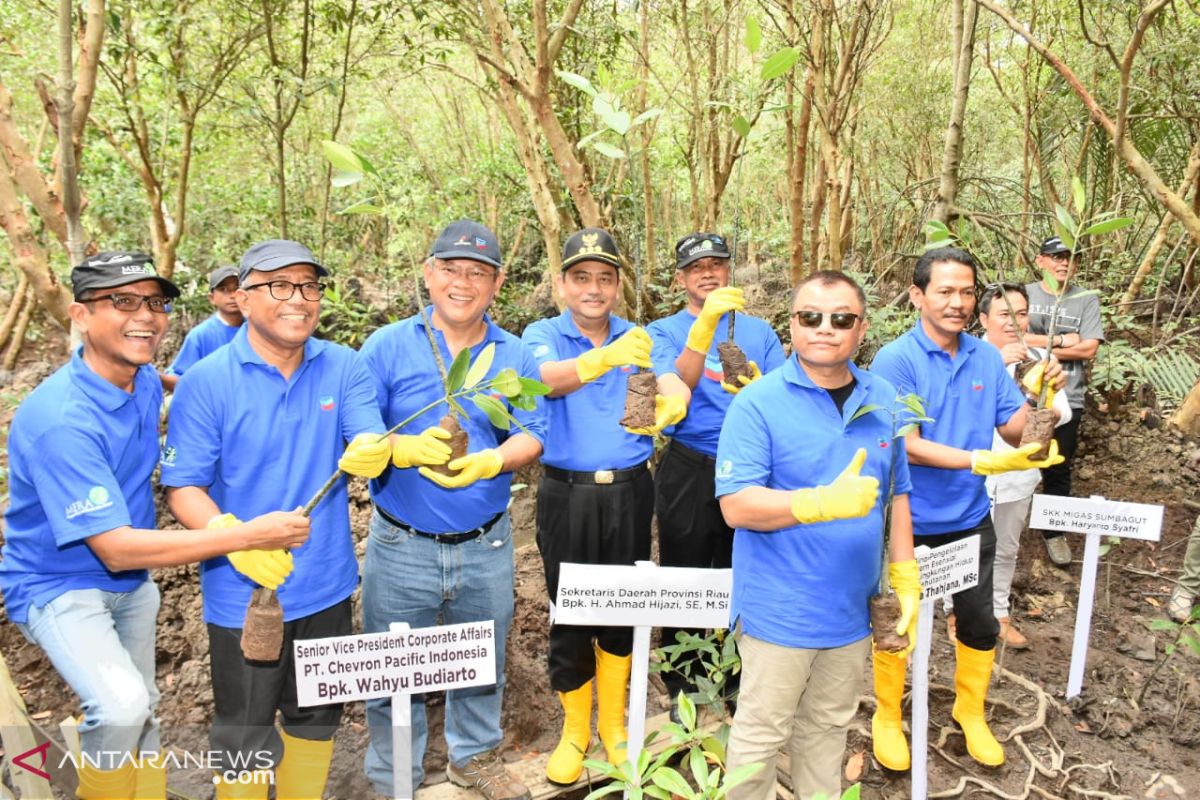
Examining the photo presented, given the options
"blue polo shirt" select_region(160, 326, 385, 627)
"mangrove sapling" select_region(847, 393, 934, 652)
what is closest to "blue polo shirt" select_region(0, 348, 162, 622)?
"blue polo shirt" select_region(160, 326, 385, 627)

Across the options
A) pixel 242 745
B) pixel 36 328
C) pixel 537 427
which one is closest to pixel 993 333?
pixel 537 427

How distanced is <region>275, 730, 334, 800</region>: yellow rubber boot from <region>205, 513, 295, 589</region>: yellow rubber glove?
→ 700 mm

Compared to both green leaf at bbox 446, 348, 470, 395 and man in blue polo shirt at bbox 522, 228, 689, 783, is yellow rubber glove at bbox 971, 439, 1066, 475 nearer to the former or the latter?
man in blue polo shirt at bbox 522, 228, 689, 783

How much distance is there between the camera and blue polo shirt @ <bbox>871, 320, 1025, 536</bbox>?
108 inches

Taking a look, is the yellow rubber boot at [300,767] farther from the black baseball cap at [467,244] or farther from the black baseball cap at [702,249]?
the black baseball cap at [702,249]

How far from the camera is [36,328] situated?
1120cm

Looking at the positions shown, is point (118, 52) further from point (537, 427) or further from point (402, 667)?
point (402, 667)

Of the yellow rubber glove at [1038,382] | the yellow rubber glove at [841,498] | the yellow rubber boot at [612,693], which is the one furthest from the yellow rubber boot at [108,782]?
the yellow rubber glove at [1038,382]

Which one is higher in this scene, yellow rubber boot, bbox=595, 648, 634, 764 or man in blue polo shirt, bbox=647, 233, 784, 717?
man in blue polo shirt, bbox=647, 233, 784, 717

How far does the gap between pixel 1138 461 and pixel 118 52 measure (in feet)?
27.6

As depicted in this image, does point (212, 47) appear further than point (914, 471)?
Yes

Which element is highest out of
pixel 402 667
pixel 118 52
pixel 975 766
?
pixel 118 52

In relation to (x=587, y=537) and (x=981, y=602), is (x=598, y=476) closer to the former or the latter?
(x=587, y=537)

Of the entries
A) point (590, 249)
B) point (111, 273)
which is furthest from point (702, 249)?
point (111, 273)
